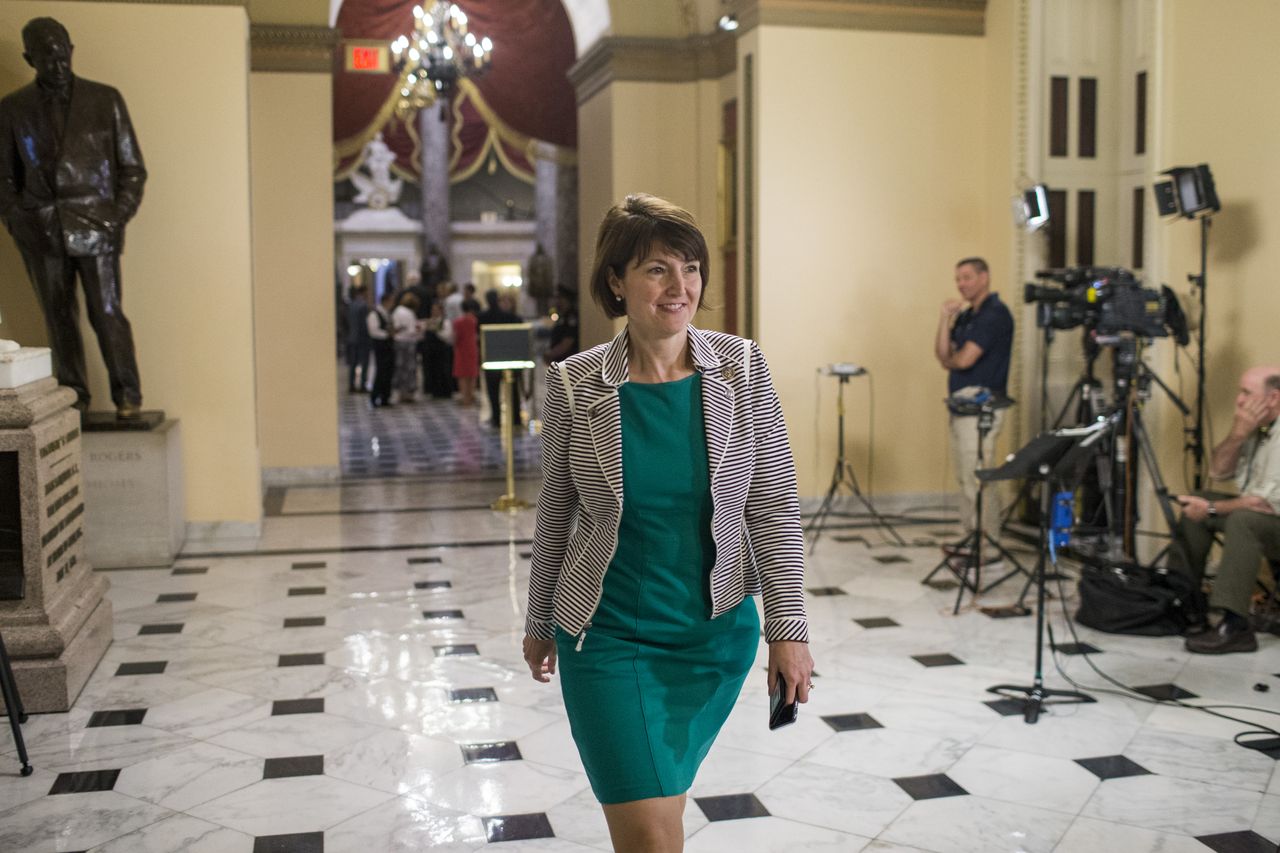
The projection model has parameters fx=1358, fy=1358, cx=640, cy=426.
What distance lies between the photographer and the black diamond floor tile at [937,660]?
18.8ft

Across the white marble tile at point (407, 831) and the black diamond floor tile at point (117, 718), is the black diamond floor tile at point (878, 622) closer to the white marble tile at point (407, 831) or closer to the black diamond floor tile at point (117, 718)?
the white marble tile at point (407, 831)

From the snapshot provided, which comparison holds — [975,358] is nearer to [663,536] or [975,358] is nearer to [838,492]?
[838,492]

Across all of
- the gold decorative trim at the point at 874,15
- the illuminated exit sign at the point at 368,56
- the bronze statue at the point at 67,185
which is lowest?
the bronze statue at the point at 67,185

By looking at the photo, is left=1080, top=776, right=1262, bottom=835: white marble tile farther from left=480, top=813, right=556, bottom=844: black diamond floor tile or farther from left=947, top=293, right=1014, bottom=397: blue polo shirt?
left=947, top=293, right=1014, bottom=397: blue polo shirt

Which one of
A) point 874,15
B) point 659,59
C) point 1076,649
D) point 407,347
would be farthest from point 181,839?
point 407,347

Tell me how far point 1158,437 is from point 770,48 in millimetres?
3670

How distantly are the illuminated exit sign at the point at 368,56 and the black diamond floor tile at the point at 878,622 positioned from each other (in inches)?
476

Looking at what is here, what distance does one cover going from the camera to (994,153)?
31.0ft

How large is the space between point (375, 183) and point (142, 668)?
74.2ft

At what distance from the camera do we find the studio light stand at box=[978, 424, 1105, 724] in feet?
16.4

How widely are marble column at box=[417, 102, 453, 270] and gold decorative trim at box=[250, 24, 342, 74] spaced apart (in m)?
13.9

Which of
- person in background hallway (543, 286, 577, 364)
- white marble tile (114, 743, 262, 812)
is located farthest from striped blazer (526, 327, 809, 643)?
person in background hallway (543, 286, 577, 364)

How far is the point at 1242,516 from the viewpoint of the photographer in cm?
583

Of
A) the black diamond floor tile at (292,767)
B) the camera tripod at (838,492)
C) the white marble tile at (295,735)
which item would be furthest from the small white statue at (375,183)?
the black diamond floor tile at (292,767)
